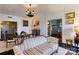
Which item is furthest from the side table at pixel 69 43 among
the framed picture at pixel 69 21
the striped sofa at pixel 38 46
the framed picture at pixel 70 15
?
the framed picture at pixel 70 15

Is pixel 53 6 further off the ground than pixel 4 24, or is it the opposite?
pixel 53 6

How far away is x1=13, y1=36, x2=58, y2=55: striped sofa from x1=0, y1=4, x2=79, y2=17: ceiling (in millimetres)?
574

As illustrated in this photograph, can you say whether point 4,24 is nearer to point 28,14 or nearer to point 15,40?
point 15,40

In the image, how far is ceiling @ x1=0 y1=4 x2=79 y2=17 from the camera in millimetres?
1719

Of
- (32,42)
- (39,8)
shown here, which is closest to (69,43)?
(32,42)

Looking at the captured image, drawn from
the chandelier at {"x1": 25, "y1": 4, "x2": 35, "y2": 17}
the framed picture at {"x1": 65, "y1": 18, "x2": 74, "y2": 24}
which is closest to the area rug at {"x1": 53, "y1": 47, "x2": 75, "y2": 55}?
the framed picture at {"x1": 65, "y1": 18, "x2": 74, "y2": 24}

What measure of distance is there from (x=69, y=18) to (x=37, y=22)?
664 mm

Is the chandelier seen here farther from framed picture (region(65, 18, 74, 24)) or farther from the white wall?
framed picture (region(65, 18, 74, 24))

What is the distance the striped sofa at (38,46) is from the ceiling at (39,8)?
1.88 feet

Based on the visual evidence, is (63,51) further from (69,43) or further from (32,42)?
(32,42)

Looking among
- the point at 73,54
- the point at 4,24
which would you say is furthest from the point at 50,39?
the point at 4,24
